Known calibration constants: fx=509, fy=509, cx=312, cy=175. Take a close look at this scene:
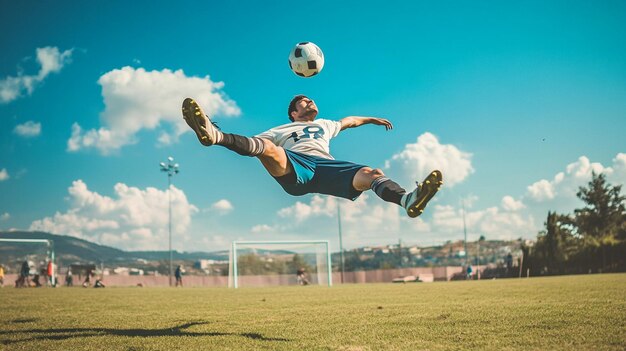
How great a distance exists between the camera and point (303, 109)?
733 cm

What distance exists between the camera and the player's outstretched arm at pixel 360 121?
799 centimetres

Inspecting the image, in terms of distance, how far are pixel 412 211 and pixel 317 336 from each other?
1640mm

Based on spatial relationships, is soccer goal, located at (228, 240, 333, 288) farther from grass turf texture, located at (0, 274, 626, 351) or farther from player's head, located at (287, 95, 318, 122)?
player's head, located at (287, 95, 318, 122)

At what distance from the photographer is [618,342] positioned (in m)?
4.21

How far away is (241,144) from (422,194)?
6.67ft

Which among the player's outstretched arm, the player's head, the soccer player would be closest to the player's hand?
the player's outstretched arm

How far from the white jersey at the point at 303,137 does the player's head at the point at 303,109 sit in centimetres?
15

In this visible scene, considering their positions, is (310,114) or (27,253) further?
(27,253)

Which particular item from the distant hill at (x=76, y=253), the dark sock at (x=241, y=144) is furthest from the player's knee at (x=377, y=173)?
the distant hill at (x=76, y=253)

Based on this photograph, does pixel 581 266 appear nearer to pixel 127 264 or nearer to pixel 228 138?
pixel 127 264

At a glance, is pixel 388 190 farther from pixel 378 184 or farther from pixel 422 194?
pixel 422 194

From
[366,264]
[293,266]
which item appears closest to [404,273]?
[366,264]

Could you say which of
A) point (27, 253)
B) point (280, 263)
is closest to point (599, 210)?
point (280, 263)

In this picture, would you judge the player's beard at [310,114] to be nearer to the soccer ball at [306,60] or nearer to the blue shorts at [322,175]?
the soccer ball at [306,60]
